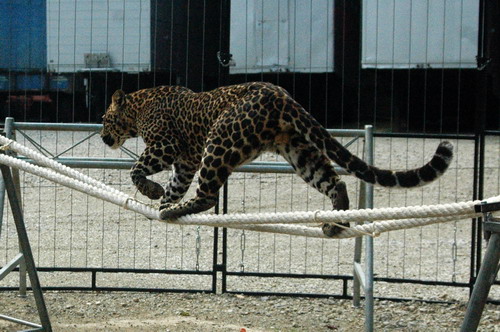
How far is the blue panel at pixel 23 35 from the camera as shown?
721cm

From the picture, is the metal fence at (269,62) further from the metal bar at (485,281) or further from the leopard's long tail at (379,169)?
the metal bar at (485,281)

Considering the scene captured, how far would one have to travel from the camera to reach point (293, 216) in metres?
4.08

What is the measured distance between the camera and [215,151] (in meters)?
4.42

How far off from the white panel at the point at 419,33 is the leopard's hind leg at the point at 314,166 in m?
2.68

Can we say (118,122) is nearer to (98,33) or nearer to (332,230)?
(332,230)

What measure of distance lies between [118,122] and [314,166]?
1457 millimetres

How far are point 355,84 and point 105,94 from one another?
231 cm

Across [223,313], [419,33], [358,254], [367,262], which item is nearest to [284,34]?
[419,33]

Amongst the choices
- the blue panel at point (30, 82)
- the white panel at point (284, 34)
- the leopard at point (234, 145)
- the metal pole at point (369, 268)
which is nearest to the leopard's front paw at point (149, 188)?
the leopard at point (234, 145)

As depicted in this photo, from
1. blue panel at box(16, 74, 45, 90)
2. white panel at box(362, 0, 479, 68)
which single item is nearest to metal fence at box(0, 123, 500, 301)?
blue panel at box(16, 74, 45, 90)

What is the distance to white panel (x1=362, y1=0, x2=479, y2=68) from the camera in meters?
6.96

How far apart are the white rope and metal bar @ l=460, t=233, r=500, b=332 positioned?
17cm

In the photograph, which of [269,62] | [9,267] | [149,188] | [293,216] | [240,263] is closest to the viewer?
[293,216]

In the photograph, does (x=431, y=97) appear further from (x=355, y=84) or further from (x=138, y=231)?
(x=138, y=231)
